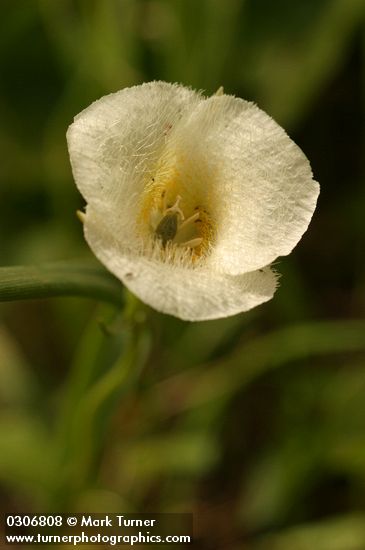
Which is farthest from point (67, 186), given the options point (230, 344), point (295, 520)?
point (295, 520)

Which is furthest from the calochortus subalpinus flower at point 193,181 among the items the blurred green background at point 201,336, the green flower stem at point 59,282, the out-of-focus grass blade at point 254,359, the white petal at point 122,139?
the out-of-focus grass blade at point 254,359

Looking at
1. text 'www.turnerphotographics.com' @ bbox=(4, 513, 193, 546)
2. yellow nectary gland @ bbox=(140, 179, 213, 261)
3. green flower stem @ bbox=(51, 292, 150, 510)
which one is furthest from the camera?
text 'www.turnerphotographics.com' @ bbox=(4, 513, 193, 546)

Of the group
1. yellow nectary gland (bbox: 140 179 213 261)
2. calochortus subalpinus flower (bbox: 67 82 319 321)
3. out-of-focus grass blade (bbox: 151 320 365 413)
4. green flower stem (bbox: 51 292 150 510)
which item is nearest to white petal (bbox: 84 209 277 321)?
calochortus subalpinus flower (bbox: 67 82 319 321)

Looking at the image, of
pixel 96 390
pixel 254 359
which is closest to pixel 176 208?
pixel 96 390

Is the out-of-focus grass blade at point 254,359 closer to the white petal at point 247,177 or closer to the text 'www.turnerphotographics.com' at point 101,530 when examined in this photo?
the text 'www.turnerphotographics.com' at point 101,530

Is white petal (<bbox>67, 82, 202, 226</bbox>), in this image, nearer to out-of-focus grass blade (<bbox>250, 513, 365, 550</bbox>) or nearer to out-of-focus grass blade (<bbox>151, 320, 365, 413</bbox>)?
out-of-focus grass blade (<bbox>151, 320, 365, 413</bbox>)
